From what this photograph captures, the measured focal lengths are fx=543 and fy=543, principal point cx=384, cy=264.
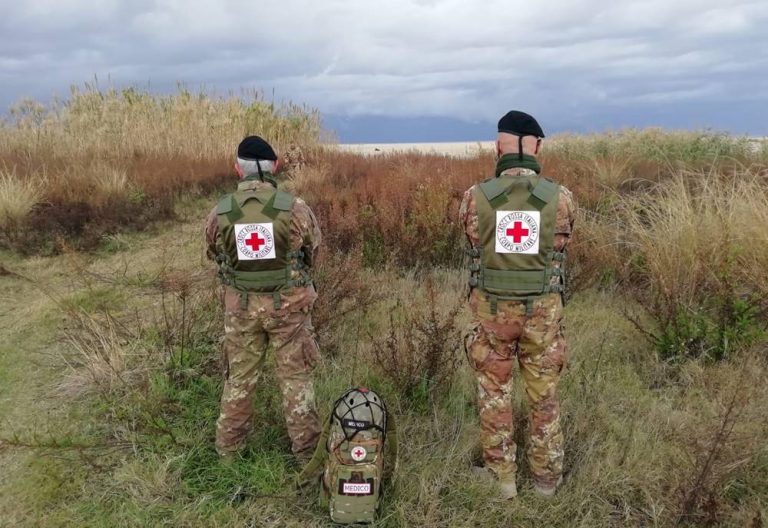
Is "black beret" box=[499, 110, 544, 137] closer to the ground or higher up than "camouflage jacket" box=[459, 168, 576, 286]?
higher up

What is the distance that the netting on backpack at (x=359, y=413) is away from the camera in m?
2.71

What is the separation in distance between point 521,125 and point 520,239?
1.82 feet

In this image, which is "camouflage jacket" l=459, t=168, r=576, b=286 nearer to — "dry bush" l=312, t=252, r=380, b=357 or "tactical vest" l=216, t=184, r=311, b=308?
"tactical vest" l=216, t=184, r=311, b=308

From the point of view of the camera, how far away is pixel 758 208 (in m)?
5.20

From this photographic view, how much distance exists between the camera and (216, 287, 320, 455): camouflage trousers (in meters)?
2.98

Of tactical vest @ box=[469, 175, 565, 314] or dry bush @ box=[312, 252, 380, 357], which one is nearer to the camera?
tactical vest @ box=[469, 175, 565, 314]

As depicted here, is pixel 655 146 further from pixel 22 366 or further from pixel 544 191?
pixel 22 366

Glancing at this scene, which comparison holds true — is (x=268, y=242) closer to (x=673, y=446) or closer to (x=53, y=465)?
(x=53, y=465)

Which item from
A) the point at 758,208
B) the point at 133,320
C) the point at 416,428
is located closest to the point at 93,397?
the point at 133,320

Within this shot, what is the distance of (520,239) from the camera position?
2666 millimetres

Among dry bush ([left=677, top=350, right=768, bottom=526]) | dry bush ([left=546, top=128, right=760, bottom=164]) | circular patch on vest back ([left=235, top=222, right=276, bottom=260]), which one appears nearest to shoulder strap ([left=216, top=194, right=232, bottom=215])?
circular patch on vest back ([left=235, top=222, right=276, bottom=260])

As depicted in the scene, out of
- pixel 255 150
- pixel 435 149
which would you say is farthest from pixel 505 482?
pixel 435 149

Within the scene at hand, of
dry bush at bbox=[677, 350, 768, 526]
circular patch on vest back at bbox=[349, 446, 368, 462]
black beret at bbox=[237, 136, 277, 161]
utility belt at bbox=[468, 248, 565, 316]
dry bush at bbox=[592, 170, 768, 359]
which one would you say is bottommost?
dry bush at bbox=[677, 350, 768, 526]

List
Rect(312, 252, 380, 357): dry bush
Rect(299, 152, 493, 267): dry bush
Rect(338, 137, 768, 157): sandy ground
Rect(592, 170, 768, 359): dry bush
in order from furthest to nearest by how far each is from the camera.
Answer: Rect(338, 137, 768, 157): sandy ground → Rect(299, 152, 493, 267): dry bush → Rect(312, 252, 380, 357): dry bush → Rect(592, 170, 768, 359): dry bush
